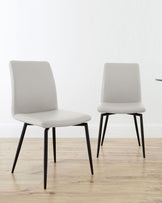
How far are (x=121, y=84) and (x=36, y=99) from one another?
3.21ft

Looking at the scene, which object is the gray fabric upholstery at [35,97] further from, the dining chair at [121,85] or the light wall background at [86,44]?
the light wall background at [86,44]

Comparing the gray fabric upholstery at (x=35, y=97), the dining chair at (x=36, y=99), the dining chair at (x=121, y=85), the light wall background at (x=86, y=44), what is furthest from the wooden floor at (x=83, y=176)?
the light wall background at (x=86, y=44)

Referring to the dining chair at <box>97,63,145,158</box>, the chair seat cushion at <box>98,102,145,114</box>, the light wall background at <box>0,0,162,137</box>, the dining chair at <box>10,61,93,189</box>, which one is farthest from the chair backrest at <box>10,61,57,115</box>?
the light wall background at <box>0,0,162,137</box>

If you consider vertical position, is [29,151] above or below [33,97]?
below

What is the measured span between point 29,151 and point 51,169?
1.89 feet

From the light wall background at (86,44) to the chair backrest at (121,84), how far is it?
17.6 inches

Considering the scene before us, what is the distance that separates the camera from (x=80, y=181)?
84.2 inches

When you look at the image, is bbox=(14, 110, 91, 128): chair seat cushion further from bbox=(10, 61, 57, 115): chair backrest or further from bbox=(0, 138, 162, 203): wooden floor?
bbox=(0, 138, 162, 203): wooden floor

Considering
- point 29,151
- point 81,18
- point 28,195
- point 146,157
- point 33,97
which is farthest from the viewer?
point 81,18

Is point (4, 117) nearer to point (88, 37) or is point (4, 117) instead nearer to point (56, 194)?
point (88, 37)

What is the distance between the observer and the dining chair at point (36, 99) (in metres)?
2.10

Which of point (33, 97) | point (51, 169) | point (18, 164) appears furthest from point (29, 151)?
point (33, 97)

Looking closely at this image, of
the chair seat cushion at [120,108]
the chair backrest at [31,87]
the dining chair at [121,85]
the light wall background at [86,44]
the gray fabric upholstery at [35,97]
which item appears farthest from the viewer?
the light wall background at [86,44]

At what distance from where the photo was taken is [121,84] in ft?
9.71
